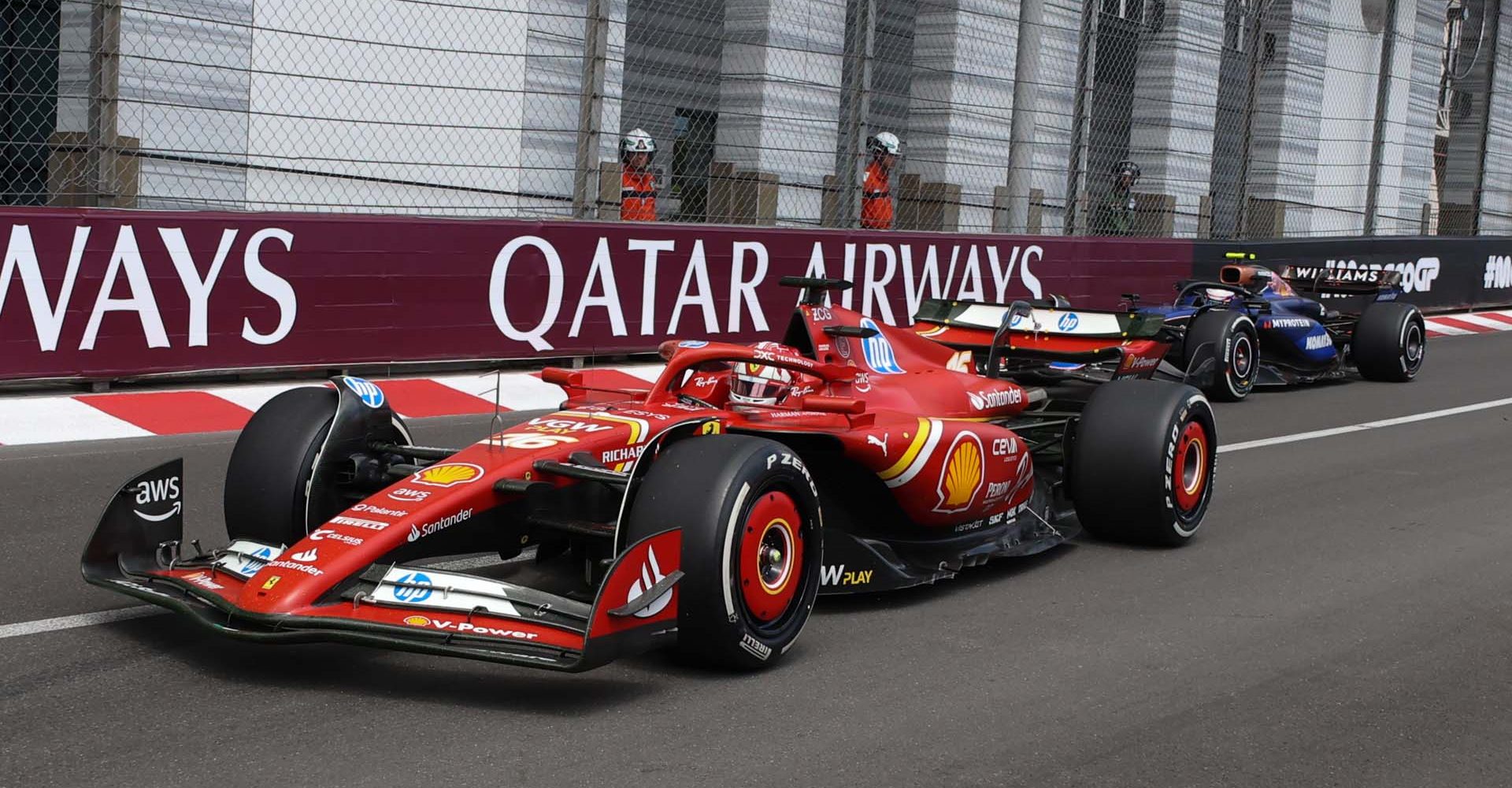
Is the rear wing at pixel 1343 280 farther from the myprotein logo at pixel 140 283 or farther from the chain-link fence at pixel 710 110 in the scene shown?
the myprotein logo at pixel 140 283

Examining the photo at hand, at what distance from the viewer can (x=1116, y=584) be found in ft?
19.7

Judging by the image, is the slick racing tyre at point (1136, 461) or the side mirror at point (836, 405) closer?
the side mirror at point (836, 405)

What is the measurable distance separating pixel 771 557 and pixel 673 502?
0.44 metres

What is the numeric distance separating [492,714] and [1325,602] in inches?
128

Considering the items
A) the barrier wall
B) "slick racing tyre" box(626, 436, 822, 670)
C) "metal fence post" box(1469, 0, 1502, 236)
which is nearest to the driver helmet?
"slick racing tyre" box(626, 436, 822, 670)

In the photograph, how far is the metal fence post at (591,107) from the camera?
1068cm

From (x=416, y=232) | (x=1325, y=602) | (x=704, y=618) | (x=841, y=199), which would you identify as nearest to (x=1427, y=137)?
(x=841, y=199)

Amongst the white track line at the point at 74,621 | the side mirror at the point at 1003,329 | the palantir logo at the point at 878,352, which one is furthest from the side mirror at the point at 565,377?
the side mirror at the point at 1003,329

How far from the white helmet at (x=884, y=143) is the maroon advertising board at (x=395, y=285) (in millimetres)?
685

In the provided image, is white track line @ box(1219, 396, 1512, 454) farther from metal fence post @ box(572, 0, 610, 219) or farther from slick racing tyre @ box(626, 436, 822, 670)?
slick racing tyre @ box(626, 436, 822, 670)

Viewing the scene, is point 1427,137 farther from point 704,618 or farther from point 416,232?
point 704,618

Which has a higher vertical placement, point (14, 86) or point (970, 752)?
point (14, 86)

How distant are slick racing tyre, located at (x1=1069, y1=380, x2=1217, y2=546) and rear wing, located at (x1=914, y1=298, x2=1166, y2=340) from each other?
221 centimetres

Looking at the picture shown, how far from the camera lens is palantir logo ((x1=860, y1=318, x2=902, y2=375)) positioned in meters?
6.21
